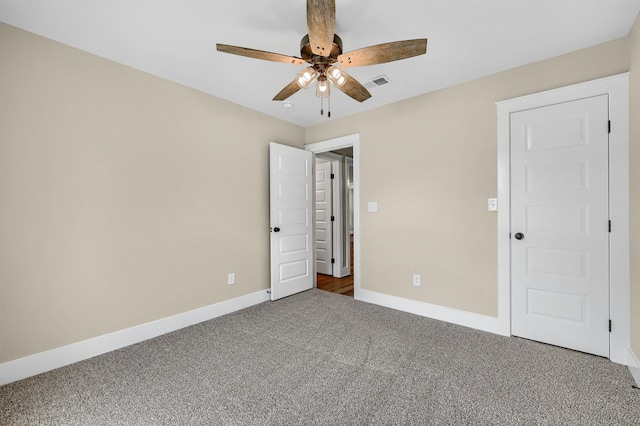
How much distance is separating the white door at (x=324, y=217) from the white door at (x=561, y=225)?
2.88 meters

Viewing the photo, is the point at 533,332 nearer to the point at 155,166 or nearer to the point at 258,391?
the point at 258,391

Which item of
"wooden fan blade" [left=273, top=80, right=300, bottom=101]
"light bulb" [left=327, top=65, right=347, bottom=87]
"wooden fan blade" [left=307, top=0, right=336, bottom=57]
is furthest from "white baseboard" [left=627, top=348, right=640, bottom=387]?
"wooden fan blade" [left=273, top=80, right=300, bottom=101]

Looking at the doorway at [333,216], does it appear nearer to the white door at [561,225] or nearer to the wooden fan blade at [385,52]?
the white door at [561,225]

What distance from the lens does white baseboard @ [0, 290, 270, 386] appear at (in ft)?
6.47

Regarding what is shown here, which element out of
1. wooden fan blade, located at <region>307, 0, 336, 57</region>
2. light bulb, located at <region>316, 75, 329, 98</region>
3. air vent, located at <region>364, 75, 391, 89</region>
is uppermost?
air vent, located at <region>364, 75, 391, 89</region>

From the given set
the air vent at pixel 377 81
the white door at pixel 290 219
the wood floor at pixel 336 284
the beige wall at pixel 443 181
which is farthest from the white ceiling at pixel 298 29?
the wood floor at pixel 336 284

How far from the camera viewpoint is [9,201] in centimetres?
193

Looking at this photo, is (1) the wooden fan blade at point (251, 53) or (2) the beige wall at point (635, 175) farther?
(2) the beige wall at point (635, 175)

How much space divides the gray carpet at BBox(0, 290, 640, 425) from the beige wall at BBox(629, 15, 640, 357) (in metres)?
0.39

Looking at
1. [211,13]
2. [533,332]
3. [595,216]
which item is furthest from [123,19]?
[533,332]

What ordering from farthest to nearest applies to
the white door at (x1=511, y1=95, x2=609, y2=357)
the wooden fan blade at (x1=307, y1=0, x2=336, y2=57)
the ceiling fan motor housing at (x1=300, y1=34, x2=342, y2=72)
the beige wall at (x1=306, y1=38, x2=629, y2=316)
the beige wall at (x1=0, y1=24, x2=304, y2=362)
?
1. the beige wall at (x1=306, y1=38, x2=629, y2=316)
2. the white door at (x1=511, y1=95, x2=609, y2=357)
3. the beige wall at (x1=0, y1=24, x2=304, y2=362)
4. the ceiling fan motor housing at (x1=300, y1=34, x2=342, y2=72)
5. the wooden fan blade at (x1=307, y1=0, x2=336, y2=57)

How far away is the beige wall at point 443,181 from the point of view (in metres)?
2.55

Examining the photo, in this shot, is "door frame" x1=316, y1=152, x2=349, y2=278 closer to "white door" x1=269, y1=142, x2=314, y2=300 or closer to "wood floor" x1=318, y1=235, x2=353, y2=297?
"wood floor" x1=318, y1=235, x2=353, y2=297

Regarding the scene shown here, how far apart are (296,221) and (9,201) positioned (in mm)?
2692
